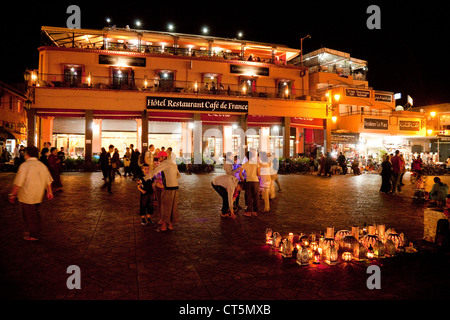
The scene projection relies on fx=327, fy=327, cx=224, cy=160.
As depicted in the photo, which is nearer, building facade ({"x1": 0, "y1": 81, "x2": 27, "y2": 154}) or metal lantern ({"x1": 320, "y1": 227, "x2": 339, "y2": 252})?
metal lantern ({"x1": 320, "y1": 227, "x2": 339, "y2": 252})

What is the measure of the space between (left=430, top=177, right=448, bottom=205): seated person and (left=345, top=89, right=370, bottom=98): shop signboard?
24.9 meters

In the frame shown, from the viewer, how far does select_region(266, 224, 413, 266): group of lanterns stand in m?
5.18

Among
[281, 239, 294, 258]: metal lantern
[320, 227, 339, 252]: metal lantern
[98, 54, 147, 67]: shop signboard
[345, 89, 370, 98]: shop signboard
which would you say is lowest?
[281, 239, 294, 258]: metal lantern

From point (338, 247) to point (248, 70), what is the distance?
25239 mm

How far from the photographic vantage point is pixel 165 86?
2770 centimetres

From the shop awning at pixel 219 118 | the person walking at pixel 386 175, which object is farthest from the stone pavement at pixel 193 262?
the shop awning at pixel 219 118

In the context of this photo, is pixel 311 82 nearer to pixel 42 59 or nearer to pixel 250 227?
pixel 42 59

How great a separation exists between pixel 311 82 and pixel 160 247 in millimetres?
31513

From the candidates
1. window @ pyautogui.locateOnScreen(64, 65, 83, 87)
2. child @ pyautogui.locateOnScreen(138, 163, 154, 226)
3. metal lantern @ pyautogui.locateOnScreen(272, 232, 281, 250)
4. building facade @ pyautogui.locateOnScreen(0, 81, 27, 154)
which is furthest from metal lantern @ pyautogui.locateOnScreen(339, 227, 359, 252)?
building facade @ pyautogui.locateOnScreen(0, 81, 27, 154)

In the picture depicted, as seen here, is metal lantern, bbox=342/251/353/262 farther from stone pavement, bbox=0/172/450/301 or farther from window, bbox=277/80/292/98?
window, bbox=277/80/292/98

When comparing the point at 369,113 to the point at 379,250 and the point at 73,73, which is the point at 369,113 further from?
the point at 379,250

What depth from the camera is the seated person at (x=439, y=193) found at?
8.60 meters

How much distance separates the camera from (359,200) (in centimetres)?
1176
